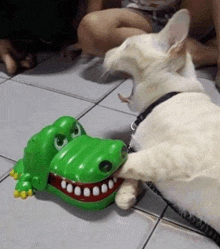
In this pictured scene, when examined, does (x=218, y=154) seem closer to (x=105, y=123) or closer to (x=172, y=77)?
(x=172, y=77)

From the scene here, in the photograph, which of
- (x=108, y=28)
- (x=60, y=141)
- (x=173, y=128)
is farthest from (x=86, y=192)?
(x=108, y=28)

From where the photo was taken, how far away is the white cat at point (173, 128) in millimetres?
732

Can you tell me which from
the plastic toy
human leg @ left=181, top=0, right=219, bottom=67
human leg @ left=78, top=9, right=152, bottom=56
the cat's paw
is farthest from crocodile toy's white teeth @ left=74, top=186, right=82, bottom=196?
human leg @ left=181, top=0, right=219, bottom=67

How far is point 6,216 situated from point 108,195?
11.0 inches

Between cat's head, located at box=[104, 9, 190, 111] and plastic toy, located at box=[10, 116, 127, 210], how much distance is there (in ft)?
0.71

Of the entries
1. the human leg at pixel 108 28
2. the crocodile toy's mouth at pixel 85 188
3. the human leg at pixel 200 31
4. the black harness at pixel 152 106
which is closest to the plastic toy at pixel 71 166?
the crocodile toy's mouth at pixel 85 188

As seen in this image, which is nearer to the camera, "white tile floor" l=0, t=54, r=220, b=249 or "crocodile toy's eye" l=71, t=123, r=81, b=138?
"white tile floor" l=0, t=54, r=220, b=249

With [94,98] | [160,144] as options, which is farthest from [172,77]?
[94,98]

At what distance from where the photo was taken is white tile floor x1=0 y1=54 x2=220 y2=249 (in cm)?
79

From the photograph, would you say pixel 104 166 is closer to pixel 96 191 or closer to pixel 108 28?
pixel 96 191

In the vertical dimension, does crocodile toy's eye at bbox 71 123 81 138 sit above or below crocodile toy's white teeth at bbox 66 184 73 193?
above

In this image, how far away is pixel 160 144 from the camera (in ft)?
2.64

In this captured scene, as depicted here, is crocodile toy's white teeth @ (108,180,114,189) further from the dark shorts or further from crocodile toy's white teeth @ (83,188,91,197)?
the dark shorts

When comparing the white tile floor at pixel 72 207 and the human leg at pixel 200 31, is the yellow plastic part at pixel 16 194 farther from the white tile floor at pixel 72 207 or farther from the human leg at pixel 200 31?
the human leg at pixel 200 31
